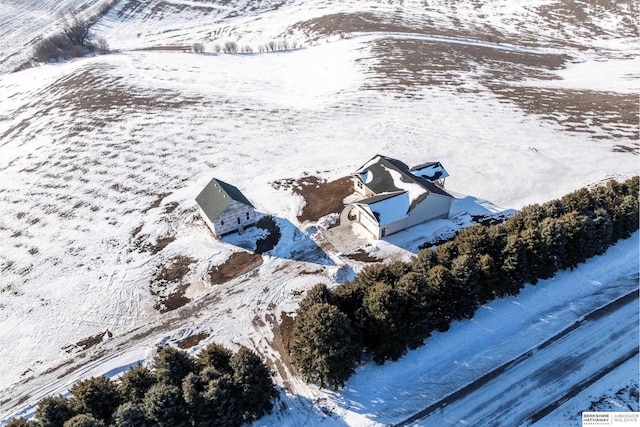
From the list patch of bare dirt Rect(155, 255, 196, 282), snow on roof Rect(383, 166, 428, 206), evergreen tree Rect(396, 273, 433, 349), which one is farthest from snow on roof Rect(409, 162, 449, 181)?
patch of bare dirt Rect(155, 255, 196, 282)

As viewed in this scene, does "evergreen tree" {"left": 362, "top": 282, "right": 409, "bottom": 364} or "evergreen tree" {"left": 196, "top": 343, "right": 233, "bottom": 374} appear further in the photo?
"evergreen tree" {"left": 362, "top": 282, "right": 409, "bottom": 364}

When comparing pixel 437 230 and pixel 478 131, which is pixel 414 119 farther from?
pixel 437 230

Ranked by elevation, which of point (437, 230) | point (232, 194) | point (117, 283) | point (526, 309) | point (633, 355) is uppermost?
point (232, 194)

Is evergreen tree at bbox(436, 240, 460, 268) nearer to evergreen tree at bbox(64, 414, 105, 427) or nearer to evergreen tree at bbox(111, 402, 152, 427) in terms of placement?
evergreen tree at bbox(111, 402, 152, 427)

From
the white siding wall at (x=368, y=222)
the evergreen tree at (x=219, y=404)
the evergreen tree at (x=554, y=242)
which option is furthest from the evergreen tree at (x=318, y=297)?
the evergreen tree at (x=554, y=242)

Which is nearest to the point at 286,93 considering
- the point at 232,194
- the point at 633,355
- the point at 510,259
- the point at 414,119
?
the point at 414,119

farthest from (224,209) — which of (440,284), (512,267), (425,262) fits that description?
(512,267)

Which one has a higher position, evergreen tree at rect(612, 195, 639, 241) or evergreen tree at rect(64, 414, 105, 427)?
evergreen tree at rect(64, 414, 105, 427)
